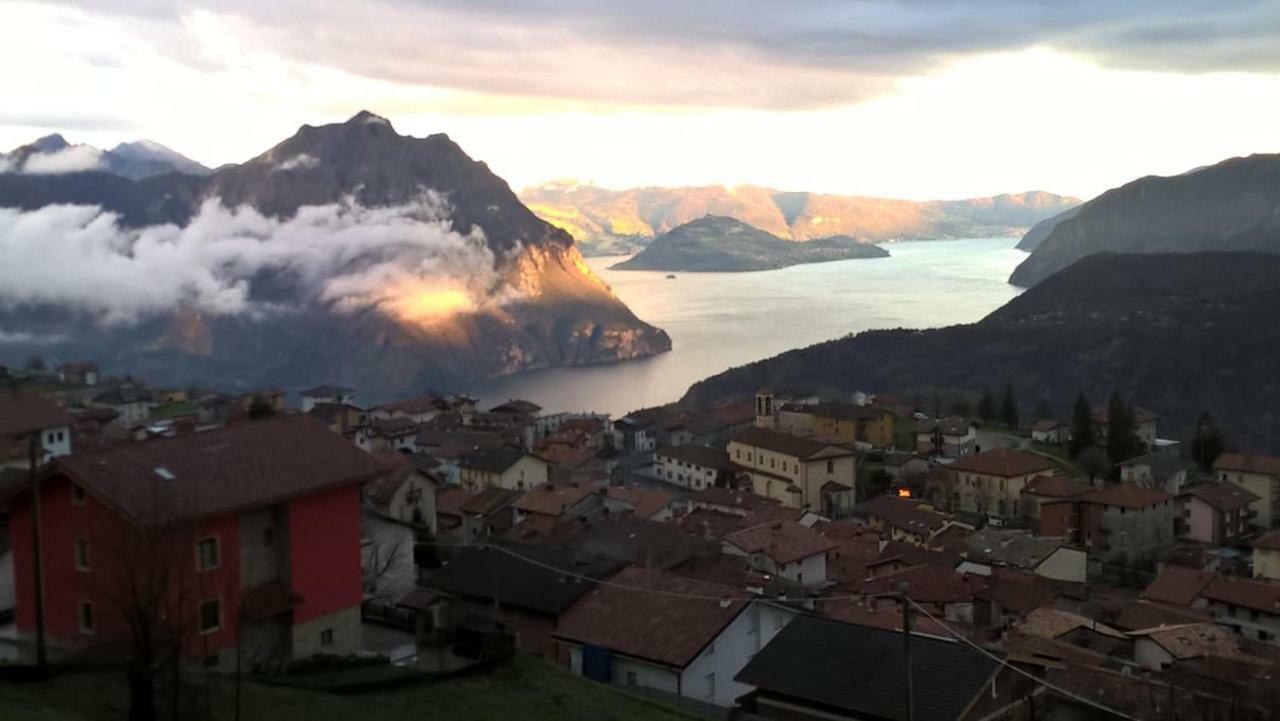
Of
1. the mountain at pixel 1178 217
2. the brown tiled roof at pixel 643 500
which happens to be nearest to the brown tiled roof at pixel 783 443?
the brown tiled roof at pixel 643 500

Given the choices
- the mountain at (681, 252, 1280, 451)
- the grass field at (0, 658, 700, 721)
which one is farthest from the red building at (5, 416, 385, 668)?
the mountain at (681, 252, 1280, 451)

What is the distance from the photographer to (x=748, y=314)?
340ft

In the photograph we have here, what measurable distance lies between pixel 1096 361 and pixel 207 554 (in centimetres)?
5554

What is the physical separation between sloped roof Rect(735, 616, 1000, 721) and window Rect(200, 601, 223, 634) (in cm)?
331

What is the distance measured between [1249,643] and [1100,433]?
776 inches

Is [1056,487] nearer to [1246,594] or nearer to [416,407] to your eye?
[1246,594]

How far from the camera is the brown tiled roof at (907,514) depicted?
69.3 ft

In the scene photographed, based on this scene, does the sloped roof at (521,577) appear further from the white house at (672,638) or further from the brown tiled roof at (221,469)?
the brown tiled roof at (221,469)

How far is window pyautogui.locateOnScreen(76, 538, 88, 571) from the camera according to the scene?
7.18 meters

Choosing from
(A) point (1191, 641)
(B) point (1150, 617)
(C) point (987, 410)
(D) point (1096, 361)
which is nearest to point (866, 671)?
(A) point (1191, 641)

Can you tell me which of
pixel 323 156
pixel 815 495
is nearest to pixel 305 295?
pixel 323 156

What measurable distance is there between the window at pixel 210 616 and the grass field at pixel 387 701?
0.62 meters

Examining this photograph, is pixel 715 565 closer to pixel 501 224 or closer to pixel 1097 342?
pixel 1097 342

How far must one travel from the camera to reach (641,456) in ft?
105
